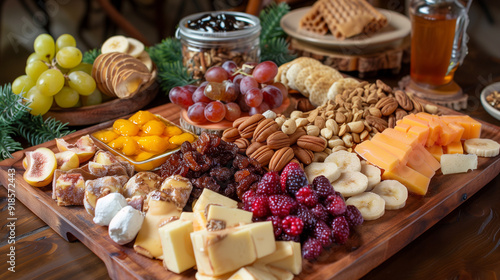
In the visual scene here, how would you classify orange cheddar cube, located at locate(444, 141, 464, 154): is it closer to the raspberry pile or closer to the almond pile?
the almond pile

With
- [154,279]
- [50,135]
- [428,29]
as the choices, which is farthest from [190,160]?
[428,29]

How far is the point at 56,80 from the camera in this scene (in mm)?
1575

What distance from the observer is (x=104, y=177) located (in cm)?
118

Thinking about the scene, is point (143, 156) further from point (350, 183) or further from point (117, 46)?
point (117, 46)

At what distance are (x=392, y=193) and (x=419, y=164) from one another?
0.62 feet

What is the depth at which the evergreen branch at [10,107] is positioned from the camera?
147 centimetres

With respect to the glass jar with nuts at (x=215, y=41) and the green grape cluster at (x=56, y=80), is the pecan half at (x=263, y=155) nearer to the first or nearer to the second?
the glass jar with nuts at (x=215, y=41)

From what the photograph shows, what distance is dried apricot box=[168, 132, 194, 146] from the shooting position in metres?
1.38

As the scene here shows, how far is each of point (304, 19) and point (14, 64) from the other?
1.68 meters

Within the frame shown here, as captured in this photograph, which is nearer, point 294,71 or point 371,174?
point 371,174

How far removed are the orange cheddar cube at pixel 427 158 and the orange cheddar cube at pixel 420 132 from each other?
0.09 feet

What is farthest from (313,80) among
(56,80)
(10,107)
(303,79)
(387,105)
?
(10,107)

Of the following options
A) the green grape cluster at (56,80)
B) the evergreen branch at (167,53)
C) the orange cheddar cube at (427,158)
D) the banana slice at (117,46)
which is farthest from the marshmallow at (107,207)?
the evergreen branch at (167,53)

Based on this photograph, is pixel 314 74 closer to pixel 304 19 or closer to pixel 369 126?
pixel 369 126
